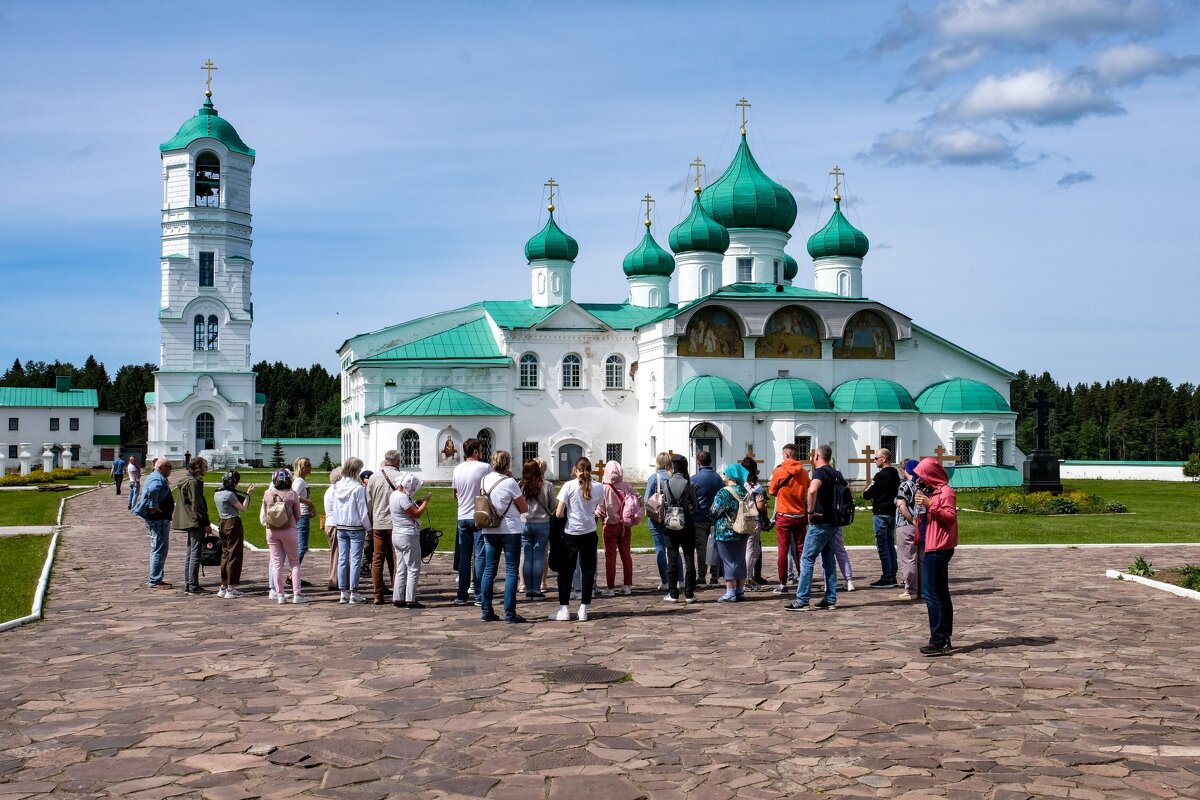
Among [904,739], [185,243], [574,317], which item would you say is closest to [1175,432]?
[574,317]

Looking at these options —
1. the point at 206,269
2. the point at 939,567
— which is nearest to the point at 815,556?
the point at 939,567

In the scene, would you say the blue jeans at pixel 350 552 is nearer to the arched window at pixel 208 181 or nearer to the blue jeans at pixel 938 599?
the blue jeans at pixel 938 599

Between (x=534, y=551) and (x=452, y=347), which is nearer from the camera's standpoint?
(x=534, y=551)

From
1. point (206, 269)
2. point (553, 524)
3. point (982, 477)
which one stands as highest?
point (206, 269)

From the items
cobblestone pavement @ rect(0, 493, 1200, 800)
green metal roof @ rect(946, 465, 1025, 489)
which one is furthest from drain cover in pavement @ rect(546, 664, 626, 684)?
green metal roof @ rect(946, 465, 1025, 489)

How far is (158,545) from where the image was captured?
14398 millimetres

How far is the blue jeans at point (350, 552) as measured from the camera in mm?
12938

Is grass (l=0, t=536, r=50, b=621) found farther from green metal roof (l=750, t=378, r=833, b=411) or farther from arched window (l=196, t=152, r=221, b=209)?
arched window (l=196, t=152, r=221, b=209)

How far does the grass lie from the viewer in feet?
41.7

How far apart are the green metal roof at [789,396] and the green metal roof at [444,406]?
9505 millimetres

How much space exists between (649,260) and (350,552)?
39.2 m

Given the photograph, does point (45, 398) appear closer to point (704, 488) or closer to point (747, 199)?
point (747, 199)

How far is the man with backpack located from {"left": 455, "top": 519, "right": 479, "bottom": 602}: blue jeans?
3.39m

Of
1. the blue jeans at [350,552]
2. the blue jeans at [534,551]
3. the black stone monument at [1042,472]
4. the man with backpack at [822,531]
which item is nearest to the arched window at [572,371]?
the black stone monument at [1042,472]
